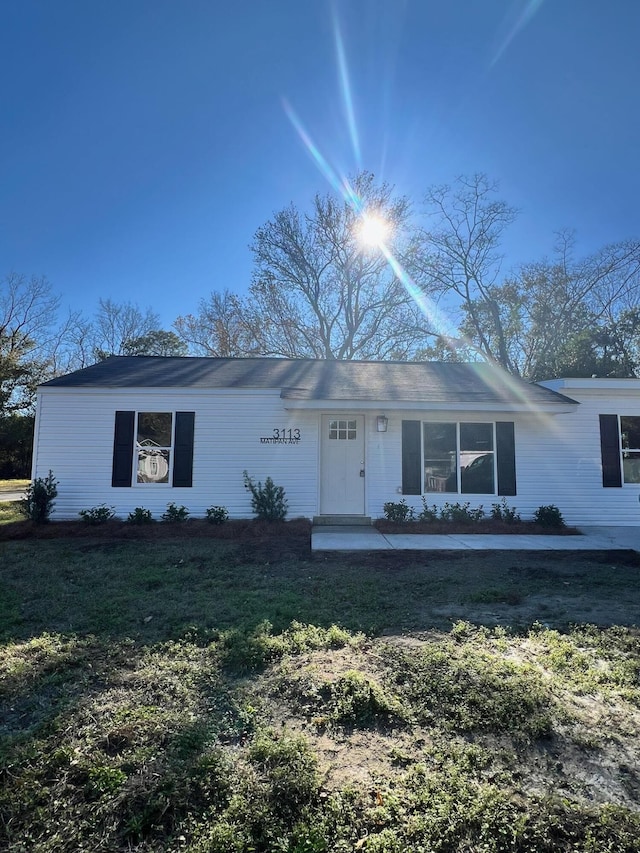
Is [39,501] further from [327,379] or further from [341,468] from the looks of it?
[327,379]

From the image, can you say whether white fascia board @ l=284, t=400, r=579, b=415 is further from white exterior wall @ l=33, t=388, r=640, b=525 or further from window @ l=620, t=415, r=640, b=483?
window @ l=620, t=415, r=640, b=483

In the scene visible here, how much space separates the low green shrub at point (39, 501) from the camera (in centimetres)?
930

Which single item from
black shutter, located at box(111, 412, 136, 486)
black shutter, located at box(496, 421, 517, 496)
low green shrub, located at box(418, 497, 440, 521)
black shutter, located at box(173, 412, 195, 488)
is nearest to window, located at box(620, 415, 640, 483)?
black shutter, located at box(496, 421, 517, 496)

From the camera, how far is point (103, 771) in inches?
85.7

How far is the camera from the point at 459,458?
10.2 m

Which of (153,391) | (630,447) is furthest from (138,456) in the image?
(630,447)

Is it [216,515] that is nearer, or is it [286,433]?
[216,515]

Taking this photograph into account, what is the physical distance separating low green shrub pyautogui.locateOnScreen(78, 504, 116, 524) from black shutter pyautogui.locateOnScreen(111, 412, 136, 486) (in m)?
0.56

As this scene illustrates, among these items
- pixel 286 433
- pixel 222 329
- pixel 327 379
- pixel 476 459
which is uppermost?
pixel 222 329

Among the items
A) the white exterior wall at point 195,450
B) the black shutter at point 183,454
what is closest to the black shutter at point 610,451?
the white exterior wall at point 195,450

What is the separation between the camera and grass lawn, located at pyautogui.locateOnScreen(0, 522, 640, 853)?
190 cm

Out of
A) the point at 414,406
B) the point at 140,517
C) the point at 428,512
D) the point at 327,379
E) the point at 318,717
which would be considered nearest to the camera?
Result: the point at 318,717

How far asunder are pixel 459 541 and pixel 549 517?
2996 millimetres

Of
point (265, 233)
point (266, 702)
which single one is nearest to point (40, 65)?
point (266, 702)
